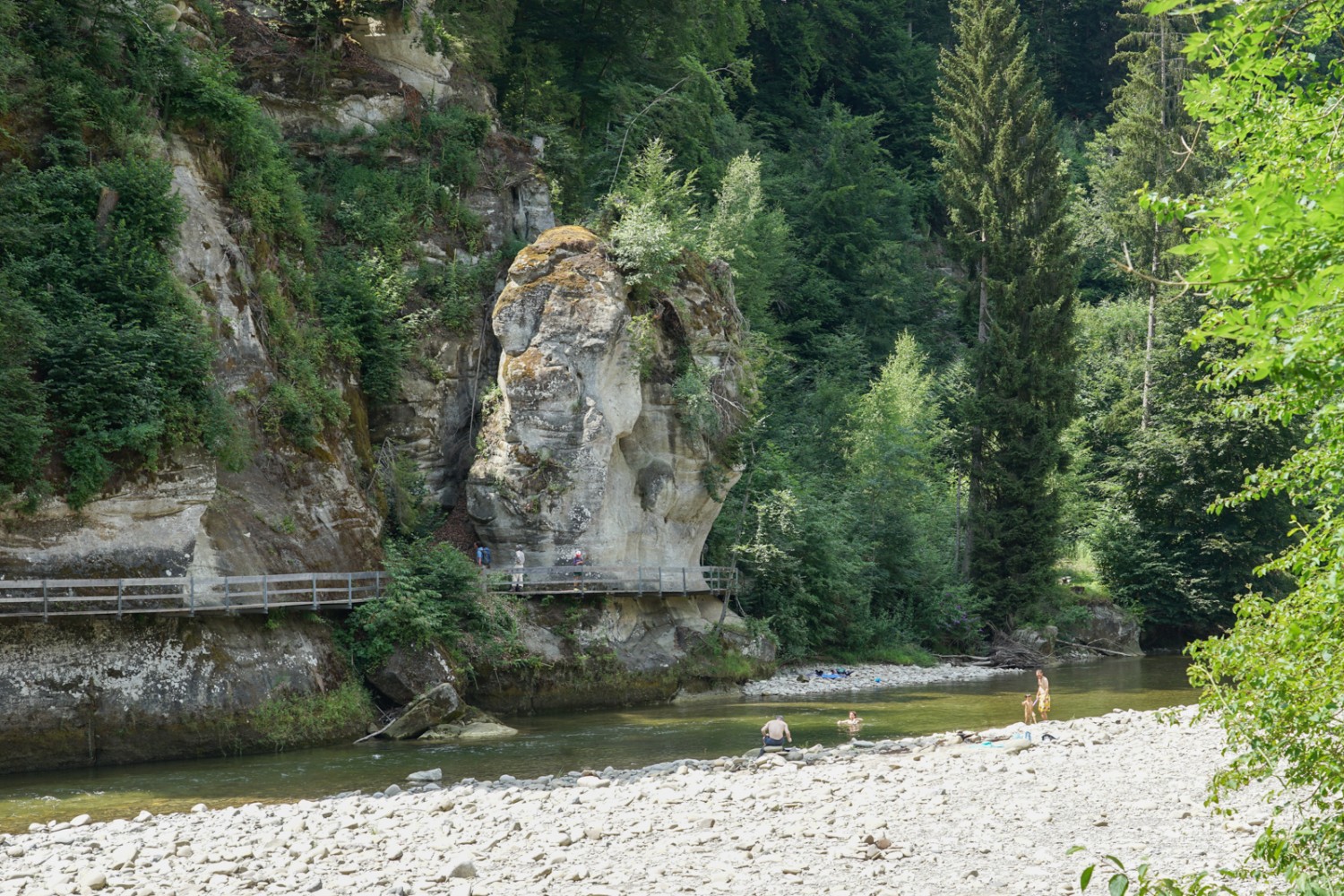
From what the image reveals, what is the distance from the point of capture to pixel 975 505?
41.0 meters

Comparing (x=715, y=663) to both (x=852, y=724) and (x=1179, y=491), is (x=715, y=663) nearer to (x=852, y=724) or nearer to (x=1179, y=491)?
(x=852, y=724)

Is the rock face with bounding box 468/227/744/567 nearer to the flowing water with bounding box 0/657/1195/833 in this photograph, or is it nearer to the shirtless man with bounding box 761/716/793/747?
the flowing water with bounding box 0/657/1195/833

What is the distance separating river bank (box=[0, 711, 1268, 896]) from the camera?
10.9 metres

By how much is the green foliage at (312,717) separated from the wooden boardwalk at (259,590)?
1756 mm

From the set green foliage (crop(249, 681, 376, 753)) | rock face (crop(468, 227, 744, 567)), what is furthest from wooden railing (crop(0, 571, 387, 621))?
rock face (crop(468, 227, 744, 567))

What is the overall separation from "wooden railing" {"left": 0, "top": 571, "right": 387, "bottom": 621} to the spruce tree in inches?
925

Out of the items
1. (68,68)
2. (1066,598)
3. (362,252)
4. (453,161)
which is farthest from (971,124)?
(68,68)

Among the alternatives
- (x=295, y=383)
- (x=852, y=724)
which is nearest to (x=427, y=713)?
(x=295, y=383)

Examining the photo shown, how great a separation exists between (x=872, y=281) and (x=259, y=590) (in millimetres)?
35667

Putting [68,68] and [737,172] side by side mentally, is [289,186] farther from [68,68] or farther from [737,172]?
[737,172]

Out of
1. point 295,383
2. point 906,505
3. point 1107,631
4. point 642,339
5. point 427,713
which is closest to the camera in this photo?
point 427,713

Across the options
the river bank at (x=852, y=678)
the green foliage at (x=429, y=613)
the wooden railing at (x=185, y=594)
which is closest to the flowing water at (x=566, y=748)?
the river bank at (x=852, y=678)

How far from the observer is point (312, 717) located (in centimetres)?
2172

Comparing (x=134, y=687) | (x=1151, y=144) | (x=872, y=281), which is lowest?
(x=134, y=687)
